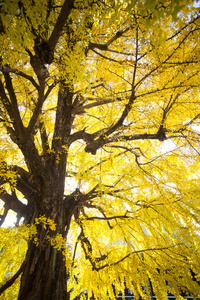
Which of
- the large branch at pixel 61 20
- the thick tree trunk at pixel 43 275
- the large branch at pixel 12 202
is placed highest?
the large branch at pixel 61 20

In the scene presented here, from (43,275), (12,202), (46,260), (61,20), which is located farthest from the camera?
(12,202)

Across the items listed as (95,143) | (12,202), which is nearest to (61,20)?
(95,143)

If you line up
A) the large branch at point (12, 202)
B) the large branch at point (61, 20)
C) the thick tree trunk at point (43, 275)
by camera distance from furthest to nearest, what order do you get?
the large branch at point (12, 202), the thick tree trunk at point (43, 275), the large branch at point (61, 20)

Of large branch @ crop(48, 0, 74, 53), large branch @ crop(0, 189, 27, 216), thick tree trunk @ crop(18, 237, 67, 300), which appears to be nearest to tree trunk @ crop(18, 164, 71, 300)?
thick tree trunk @ crop(18, 237, 67, 300)

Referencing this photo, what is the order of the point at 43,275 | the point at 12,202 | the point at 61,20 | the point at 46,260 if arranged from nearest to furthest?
the point at 61,20 < the point at 43,275 < the point at 46,260 < the point at 12,202

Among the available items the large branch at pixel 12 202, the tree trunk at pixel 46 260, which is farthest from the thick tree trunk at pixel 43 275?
the large branch at pixel 12 202

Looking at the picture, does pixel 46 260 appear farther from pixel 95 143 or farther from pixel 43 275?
pixel 95 143

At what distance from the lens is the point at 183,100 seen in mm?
3209

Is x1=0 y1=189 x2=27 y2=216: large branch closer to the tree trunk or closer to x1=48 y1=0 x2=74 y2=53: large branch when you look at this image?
the tree trunk

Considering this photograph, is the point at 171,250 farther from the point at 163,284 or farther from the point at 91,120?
the point at 91,120

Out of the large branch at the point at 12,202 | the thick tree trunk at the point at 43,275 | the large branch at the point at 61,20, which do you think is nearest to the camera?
the large branch at the point at 61,20

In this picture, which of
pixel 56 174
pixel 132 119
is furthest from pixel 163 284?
pixel 132 119

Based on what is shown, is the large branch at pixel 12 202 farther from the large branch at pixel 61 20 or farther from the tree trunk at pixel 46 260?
the large branch at pixel 61 20

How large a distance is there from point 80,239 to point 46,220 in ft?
4.65
